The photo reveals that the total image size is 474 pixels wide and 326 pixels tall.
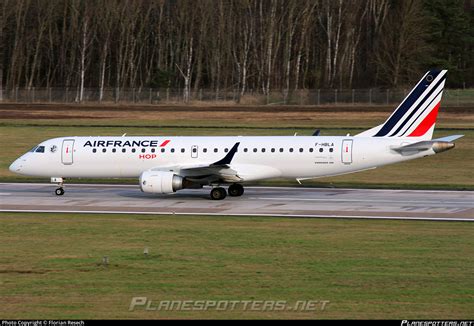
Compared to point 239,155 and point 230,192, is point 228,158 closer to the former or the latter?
point 239,155

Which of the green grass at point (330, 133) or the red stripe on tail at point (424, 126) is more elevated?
the red stripe on tail at point (424, 126)

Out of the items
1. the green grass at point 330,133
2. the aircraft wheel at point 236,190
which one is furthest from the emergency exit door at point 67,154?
the green grass at point 330,133

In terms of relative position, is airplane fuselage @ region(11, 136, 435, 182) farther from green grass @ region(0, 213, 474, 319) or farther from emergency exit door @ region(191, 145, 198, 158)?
green grass @ region(0, 213, 474, 319)

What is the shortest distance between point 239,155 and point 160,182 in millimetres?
4010

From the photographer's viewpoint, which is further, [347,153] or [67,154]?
[67,154]

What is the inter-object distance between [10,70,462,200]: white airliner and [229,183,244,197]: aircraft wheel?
18mm

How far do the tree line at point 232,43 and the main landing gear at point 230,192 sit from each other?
68062 millimetres

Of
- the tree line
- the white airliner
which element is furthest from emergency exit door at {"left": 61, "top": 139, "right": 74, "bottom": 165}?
the tree line

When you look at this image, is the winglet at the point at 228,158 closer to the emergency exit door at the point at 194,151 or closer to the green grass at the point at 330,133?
the emergency exit door at the point at 194,151

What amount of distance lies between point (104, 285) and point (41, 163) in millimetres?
21373

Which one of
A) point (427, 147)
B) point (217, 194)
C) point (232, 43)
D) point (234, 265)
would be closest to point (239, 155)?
point (217, 194)

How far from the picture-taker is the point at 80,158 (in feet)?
133

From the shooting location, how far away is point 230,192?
133 ft

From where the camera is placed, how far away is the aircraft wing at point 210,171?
3819 centimetres
